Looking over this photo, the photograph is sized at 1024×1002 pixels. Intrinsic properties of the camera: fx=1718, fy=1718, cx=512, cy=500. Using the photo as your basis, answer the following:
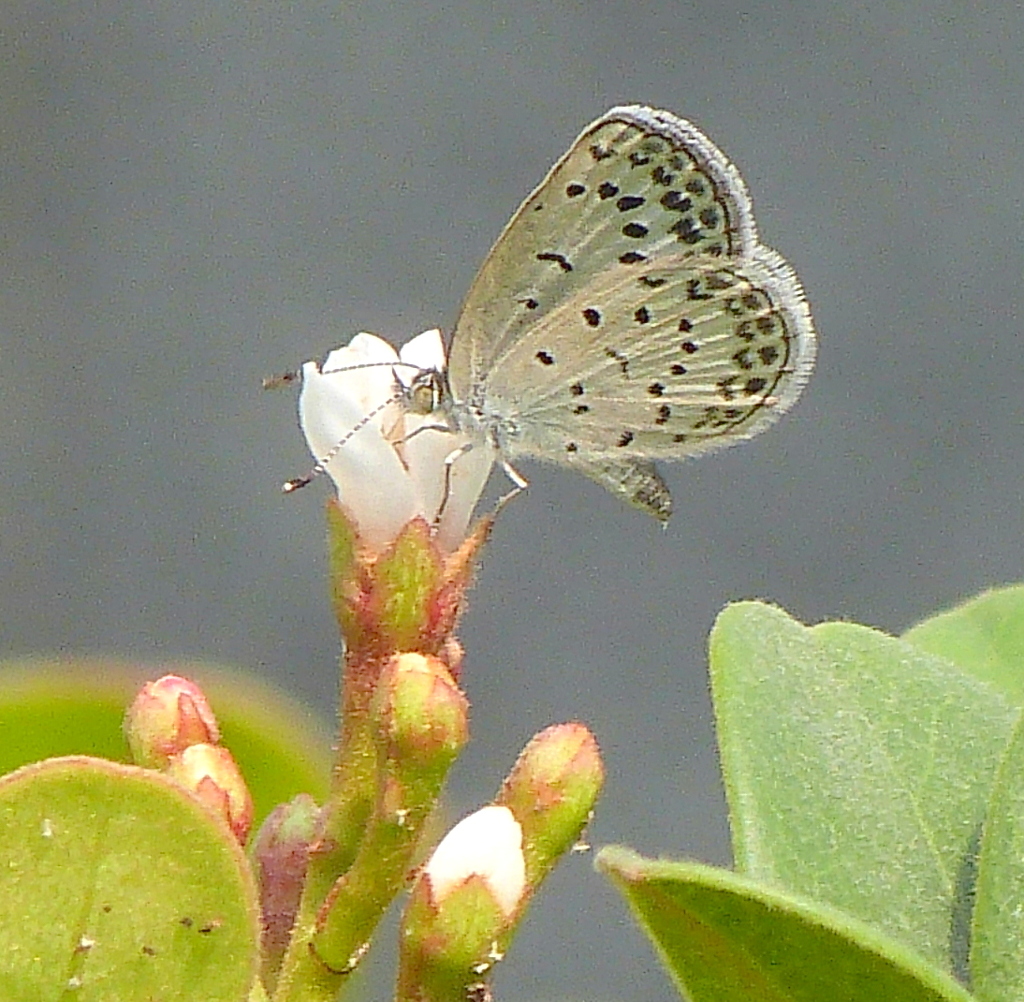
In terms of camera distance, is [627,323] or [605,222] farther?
[627,323]

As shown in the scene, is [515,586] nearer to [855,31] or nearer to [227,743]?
[855,31]

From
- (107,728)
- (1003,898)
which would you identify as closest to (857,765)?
(1003,898)

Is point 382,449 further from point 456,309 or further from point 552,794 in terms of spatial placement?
point 456,309

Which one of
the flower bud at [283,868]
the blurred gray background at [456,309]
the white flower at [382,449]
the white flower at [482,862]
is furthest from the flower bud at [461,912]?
the blurred gray background at [456,309]

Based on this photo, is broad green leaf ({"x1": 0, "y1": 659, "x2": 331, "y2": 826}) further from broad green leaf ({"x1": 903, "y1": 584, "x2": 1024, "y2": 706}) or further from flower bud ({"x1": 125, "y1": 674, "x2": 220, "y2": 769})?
broad green leaf ({"x1": 903, "y1": 584, "x2": 1024, "y2": 706})

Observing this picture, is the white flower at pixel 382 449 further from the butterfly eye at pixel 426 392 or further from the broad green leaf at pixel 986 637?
the broad green leaf at pixel 986 637

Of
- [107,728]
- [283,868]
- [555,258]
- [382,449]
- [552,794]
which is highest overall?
[555,258]
